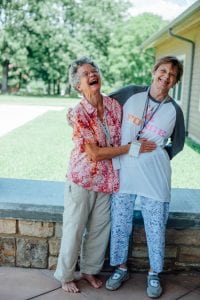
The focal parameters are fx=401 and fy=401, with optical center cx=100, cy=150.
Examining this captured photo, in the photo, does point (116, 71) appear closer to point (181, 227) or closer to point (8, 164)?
point (8, 164)

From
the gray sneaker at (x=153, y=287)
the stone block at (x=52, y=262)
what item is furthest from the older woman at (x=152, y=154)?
the stone block at (x=52, y=262)

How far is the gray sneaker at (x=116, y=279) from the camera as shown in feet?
7.65

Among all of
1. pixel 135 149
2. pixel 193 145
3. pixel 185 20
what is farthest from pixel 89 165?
pixel 185 20

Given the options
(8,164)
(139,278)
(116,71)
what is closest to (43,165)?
(8,164)

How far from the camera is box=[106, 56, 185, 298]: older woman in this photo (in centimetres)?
215

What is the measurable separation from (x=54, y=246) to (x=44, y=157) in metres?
3.83

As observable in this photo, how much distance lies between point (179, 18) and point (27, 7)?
20418mm

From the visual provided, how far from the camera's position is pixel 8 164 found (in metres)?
5.65

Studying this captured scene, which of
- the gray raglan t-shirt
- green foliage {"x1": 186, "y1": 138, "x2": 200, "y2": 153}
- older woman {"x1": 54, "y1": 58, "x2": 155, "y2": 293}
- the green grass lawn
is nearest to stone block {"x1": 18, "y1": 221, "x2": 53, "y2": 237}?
older woman {"x1": 54, "y1": 58, "x2": 155, "y2": 293}

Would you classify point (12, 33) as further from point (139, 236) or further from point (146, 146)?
point (146, 146)

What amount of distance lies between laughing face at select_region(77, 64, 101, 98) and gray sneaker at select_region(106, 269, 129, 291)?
1.08 meters

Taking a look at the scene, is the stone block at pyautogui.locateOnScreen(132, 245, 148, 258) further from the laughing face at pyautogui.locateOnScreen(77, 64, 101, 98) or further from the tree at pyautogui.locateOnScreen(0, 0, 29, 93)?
the tree at pyautogui.locateOnScreen(0, 0, 29, 93)

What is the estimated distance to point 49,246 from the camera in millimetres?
2484

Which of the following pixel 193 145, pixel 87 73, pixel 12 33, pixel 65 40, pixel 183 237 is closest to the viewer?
pixel 87 73
